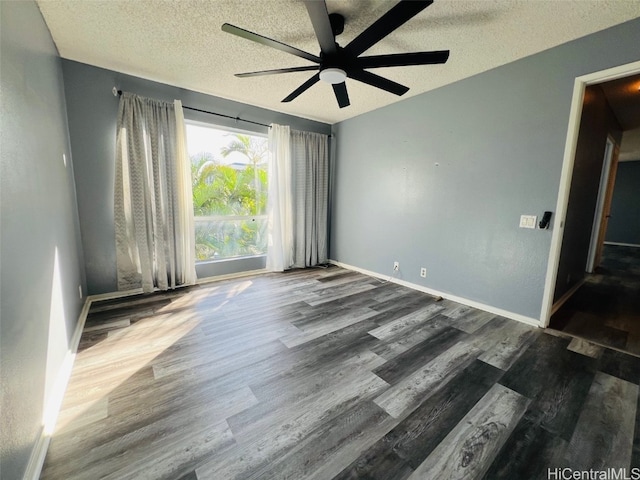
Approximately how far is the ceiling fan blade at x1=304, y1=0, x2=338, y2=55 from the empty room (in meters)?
0.02

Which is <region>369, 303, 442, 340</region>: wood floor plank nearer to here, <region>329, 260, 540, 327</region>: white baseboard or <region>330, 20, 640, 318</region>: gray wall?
<region>329, 260, 540, 327</region>: white baseboard

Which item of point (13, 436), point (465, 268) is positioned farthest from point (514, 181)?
point (13, 436)

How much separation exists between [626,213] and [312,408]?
10.7 meters

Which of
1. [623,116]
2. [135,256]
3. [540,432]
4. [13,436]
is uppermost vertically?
[623,116]

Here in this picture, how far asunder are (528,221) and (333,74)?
7.65ft

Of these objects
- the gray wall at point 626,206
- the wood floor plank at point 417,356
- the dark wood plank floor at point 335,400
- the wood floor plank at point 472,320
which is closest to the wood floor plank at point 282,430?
the dark wood plank floor at point 335,400

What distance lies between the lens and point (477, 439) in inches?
51.6

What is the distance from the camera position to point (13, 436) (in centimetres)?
97

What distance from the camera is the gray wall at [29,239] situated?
39.9 inches

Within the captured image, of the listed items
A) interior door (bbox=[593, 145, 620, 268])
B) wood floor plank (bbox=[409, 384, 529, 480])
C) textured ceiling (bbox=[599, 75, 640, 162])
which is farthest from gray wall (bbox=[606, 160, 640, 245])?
wood floor plank (bbox=[409, 384, 529, 480])

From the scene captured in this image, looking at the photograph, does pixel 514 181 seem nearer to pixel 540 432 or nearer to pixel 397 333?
pixel 397 333

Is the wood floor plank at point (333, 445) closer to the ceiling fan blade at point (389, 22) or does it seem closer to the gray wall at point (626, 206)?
the ceiling fan blade at point (389, 22)

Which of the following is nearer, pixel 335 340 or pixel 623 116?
pixel 335 340

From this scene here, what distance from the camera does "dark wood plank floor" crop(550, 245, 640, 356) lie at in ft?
7.55
